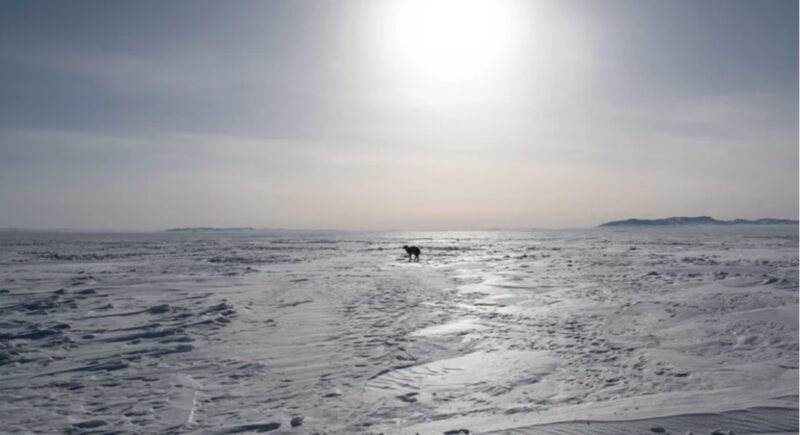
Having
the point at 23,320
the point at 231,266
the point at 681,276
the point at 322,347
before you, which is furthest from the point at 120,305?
the point at 681,276

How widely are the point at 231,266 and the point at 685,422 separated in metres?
22.9

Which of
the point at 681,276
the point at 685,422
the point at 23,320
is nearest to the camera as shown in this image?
the point at 685,422

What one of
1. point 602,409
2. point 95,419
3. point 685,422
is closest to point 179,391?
point 95,419

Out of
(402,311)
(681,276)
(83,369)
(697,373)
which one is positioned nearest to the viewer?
(697,373)

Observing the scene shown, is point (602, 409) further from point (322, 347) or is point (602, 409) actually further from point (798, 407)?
point (322, 347)

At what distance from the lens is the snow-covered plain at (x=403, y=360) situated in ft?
18.0

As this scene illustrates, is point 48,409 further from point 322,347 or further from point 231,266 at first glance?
point 231,266

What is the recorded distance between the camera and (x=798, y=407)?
18.1ft

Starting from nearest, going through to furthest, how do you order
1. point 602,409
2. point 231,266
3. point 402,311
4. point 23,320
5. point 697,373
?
point 602,409, point 697,373, point 23,320, point 402,311, point 231,266

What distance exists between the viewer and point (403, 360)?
7840 millimetres

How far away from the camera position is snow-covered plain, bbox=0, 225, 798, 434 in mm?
5477

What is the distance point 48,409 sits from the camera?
19.0ft

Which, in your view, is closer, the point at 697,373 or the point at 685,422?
the point at 685,422

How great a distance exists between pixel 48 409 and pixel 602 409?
674 centimetres
